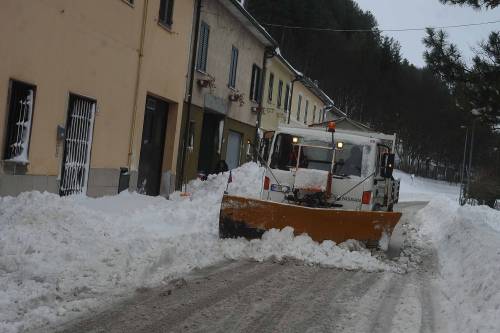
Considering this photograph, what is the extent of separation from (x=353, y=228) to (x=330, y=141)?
212 centimetres

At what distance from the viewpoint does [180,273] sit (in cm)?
690

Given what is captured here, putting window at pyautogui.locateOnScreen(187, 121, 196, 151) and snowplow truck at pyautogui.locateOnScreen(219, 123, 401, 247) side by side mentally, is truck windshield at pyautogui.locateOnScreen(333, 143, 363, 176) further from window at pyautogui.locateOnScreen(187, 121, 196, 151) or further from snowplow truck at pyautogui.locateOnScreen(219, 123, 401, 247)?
window at pyautogui.locateOnScreen(187, 121, 196, 151)

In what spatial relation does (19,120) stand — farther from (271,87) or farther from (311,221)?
(271,87)

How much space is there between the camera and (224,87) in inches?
773

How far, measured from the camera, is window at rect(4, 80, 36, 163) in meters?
9.16

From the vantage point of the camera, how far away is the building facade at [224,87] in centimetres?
1722

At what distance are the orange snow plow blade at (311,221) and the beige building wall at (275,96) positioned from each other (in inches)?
636

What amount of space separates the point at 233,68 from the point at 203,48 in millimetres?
3386

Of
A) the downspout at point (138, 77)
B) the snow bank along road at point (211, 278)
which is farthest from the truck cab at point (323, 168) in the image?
the downspout at point (138, 77)

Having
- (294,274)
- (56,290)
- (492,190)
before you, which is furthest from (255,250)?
(492,190)

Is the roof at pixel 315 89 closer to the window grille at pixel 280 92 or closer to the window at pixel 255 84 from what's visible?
the window grille at pixel 280 92


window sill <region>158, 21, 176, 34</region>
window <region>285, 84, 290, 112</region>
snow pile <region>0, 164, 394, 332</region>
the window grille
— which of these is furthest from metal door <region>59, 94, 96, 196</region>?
window <region>285, 84, 290, 112</region>

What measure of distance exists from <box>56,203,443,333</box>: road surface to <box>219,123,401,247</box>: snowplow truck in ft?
4.07

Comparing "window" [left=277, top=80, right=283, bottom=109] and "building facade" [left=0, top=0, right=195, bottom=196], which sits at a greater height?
"window" [left=277, top=80, right=283, bottom=109]
